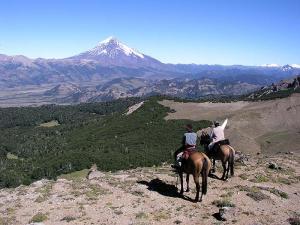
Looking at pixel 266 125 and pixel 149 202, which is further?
pixel 266 125

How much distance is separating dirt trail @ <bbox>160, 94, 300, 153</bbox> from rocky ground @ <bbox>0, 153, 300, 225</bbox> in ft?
280

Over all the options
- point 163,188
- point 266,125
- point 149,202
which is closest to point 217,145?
point 163,188

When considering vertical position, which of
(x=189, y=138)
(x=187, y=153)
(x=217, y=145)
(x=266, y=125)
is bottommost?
(x=266, y=125)

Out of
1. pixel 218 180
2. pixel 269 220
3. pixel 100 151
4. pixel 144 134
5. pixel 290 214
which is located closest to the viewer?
pixel 269 220

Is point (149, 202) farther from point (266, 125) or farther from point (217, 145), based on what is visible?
point (266, 125)

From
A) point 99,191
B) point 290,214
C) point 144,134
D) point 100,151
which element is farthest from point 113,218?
point 144,134

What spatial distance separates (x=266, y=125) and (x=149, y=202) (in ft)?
450

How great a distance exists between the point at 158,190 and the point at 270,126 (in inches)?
5269

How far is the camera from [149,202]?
28.3 metres

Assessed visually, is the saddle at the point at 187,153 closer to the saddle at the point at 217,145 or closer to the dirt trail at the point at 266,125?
the saddle at the point at 217,145

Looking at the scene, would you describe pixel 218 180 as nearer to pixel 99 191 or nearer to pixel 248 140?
pixel 99 191

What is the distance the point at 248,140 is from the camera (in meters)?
137

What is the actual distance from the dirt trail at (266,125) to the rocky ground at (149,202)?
85.5 metres

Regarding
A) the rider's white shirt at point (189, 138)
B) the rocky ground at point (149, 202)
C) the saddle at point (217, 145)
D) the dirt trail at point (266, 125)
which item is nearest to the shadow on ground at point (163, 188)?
the rocky ground at point (149, 202)
